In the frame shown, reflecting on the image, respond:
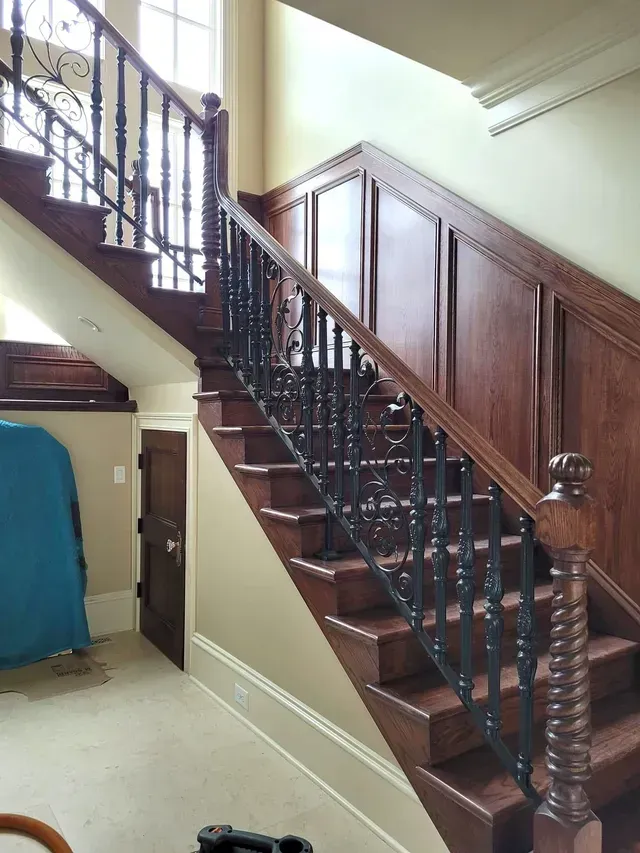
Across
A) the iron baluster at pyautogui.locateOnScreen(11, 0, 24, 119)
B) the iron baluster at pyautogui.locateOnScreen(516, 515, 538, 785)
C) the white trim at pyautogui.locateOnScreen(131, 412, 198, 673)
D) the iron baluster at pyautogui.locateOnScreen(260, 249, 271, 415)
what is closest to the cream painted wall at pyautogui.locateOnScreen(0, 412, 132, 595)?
the white trim at pyautogui.locateOnScreen(131, 412, 198, 673)

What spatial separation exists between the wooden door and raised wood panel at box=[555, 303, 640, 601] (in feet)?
6.84

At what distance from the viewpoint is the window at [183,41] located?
494 centimetres

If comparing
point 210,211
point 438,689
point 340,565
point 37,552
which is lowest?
point 438,689

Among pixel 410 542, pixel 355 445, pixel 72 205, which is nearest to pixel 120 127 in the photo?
pixel 72 205

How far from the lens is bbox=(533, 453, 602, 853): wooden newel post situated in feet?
5.02

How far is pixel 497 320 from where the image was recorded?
120 inches

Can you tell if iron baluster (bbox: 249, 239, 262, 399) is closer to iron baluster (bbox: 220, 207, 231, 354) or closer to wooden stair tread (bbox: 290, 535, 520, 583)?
iron baluster (bbox: 220, 207, 231, 354)

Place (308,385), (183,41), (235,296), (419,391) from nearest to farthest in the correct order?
(419,391) < (308,385) < (235,296) < (183,41)

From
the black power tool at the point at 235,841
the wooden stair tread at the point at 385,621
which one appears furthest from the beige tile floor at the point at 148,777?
the wooden stair tread at the point at 385,621

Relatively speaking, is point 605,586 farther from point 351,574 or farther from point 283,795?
point 283,795

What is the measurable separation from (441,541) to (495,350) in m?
1.42

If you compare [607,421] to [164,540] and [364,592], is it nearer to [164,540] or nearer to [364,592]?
[364,592]

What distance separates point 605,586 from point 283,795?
1.55 m

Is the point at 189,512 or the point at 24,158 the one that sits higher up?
the point at 24,158
